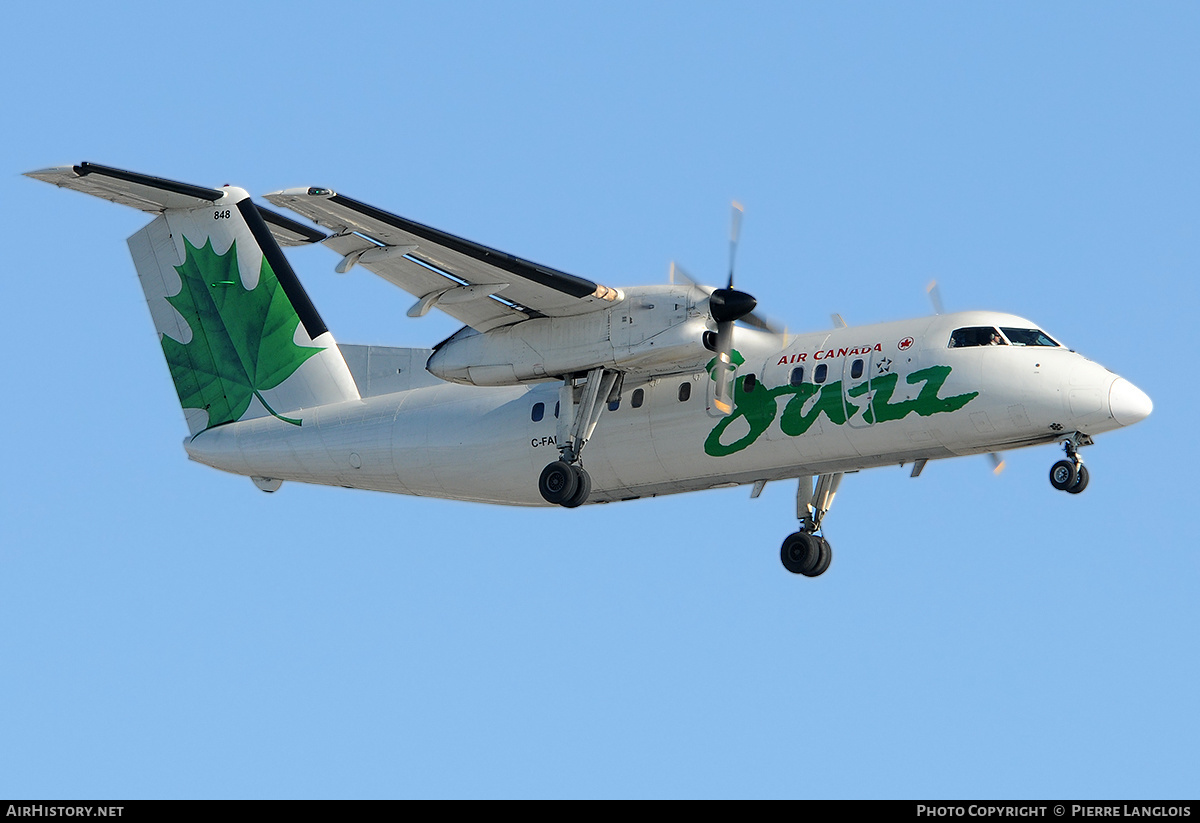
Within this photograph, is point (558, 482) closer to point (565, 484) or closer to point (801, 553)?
point (565, 484)

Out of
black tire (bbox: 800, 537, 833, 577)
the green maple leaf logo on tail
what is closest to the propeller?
black tire (bbox: 800, 537, 833, 577)

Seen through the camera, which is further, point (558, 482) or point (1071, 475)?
point (558, 482)

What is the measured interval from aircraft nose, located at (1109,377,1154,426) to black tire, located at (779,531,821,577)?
15.4 feet

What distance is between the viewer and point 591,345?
730 inches

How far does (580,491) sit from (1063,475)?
17.8 feet

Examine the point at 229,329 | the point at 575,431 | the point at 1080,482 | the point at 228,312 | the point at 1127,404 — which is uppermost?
the point at 228,312

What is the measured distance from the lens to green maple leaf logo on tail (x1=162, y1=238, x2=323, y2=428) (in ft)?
70.5

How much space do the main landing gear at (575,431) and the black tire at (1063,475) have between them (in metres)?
5.17

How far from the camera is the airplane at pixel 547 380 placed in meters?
17.4

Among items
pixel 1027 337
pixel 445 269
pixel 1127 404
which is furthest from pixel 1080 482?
pixel 445 269

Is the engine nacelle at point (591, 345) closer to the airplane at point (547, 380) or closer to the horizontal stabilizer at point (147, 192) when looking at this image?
the airplane at point (547, 380)

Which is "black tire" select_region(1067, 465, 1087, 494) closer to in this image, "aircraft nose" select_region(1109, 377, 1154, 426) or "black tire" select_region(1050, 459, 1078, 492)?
"black tire" select_region(1050, 459, 1078, 492)

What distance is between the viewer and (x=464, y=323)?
19.3m
